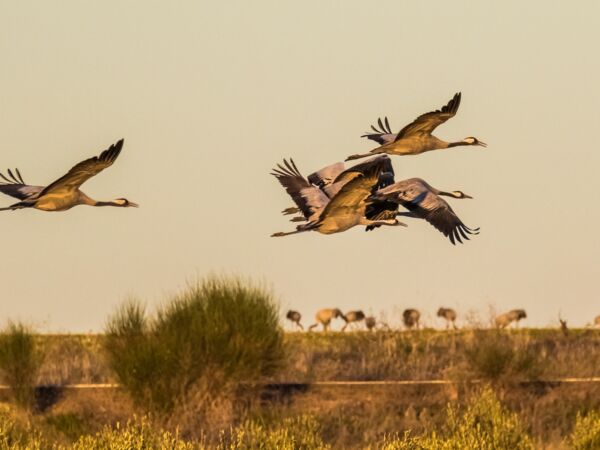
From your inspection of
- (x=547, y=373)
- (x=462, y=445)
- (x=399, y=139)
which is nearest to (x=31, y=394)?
(x=547, y=373)

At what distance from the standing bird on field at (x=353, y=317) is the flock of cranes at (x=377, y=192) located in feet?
69.3

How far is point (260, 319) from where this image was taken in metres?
32.6

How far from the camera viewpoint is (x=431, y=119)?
66.9 ft

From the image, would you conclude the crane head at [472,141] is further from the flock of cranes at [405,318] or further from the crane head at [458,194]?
the flock of cranes at [405,318]

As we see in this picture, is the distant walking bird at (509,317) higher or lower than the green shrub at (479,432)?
higher

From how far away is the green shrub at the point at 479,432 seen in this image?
927 inches

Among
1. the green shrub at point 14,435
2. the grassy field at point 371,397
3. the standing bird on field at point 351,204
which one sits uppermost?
the standing bird on field at point 351,204

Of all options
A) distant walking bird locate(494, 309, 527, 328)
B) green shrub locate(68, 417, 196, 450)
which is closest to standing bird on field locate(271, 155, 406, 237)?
green shrub locate(68, 417, 196, 450)

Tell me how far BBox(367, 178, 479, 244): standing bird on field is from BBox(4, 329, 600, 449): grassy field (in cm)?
539

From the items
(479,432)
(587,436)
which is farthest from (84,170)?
(587,436)

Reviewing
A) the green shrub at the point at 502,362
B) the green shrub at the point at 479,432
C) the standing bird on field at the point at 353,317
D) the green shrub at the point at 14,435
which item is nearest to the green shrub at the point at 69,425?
the green shrub at the point at 14,435

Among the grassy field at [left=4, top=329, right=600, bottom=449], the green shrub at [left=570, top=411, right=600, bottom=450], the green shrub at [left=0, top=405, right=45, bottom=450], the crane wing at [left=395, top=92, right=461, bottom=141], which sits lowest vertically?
the green shrub at [left=570, top=411, right=600, bottom=450]

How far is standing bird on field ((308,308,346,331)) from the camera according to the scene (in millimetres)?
45344

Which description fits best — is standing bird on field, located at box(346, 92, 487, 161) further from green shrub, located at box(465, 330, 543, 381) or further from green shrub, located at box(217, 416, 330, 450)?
green shrub, located at box(465, 330, 543, 381)
